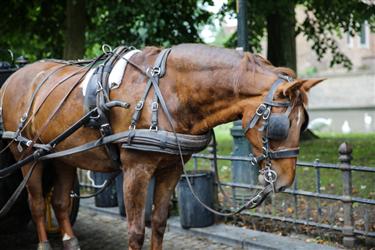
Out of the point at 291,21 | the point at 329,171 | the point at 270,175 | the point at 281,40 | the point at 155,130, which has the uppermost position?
the point at 291,21

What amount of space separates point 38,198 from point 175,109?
1.86m

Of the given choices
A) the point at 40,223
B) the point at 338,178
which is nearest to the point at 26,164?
the point at 40,223

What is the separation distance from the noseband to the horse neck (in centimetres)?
9

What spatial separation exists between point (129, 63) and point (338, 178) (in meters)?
5.23

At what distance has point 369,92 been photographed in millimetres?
29859

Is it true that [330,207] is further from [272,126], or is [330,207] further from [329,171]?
[329,171]

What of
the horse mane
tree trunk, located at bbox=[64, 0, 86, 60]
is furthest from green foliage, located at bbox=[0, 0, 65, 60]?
the horse mane

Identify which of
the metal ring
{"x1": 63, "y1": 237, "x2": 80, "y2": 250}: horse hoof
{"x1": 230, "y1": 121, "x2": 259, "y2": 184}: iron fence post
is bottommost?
{"x1": 63, "y1": 237, "x2": 80, "y2": 250}: horse hoof

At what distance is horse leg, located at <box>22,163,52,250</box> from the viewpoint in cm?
475

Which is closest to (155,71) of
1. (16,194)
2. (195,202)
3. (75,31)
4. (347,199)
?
(16,194)

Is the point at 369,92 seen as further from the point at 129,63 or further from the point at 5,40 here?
the point at 129,63

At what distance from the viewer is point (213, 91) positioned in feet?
12.2

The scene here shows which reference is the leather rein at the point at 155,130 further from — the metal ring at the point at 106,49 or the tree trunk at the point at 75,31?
the tree trunk at the point at 75,31

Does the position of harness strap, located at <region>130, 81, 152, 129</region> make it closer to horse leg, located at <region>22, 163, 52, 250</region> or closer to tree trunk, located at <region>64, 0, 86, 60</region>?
horse leg, located at <region>22, 163, 52, 250</region>
